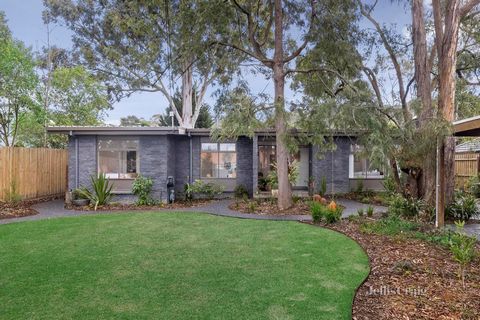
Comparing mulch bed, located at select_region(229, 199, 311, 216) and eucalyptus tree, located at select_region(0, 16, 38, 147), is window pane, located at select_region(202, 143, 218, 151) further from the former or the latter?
eucalyptus tree, located at select_region(0, 16, 38, 147)

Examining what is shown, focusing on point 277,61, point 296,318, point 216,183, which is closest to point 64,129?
point 216,183

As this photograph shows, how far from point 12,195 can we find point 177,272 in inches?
363

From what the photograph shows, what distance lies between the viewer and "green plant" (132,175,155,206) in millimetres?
11992

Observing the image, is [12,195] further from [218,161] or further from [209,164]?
[218,161]

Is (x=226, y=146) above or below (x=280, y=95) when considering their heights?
below

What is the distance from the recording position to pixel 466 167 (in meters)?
15.9

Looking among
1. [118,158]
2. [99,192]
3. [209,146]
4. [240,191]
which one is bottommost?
[240,191]

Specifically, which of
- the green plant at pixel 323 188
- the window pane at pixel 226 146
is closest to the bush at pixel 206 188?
the window pane at pixel 226 146

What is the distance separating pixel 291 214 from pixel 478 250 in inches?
201

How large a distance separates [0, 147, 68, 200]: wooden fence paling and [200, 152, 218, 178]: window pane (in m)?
6.40

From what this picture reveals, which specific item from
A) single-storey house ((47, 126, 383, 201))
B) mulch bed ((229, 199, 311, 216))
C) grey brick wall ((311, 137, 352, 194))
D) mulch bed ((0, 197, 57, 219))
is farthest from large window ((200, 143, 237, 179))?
mulch bed ((0, 197, 57, 219))

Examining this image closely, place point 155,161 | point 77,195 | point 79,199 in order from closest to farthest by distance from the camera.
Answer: point 79,199
point 77,195
point 155,161

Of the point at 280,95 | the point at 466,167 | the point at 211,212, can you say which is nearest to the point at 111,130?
the point at 211,212

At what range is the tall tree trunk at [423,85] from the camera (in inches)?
329
